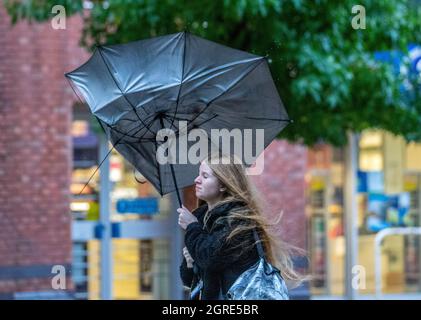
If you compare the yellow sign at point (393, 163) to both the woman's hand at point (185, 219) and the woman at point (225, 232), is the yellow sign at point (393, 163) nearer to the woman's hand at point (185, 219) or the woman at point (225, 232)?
the woman at point (225, 232)

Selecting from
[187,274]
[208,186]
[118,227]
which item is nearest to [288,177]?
[118,227]

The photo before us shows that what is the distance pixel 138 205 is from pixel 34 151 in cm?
159

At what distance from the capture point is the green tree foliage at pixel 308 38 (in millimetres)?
8078

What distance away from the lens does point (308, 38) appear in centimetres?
845

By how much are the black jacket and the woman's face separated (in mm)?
92

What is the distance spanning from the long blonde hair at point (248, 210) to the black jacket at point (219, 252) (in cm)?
4

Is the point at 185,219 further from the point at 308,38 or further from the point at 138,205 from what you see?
the point at 138,205
